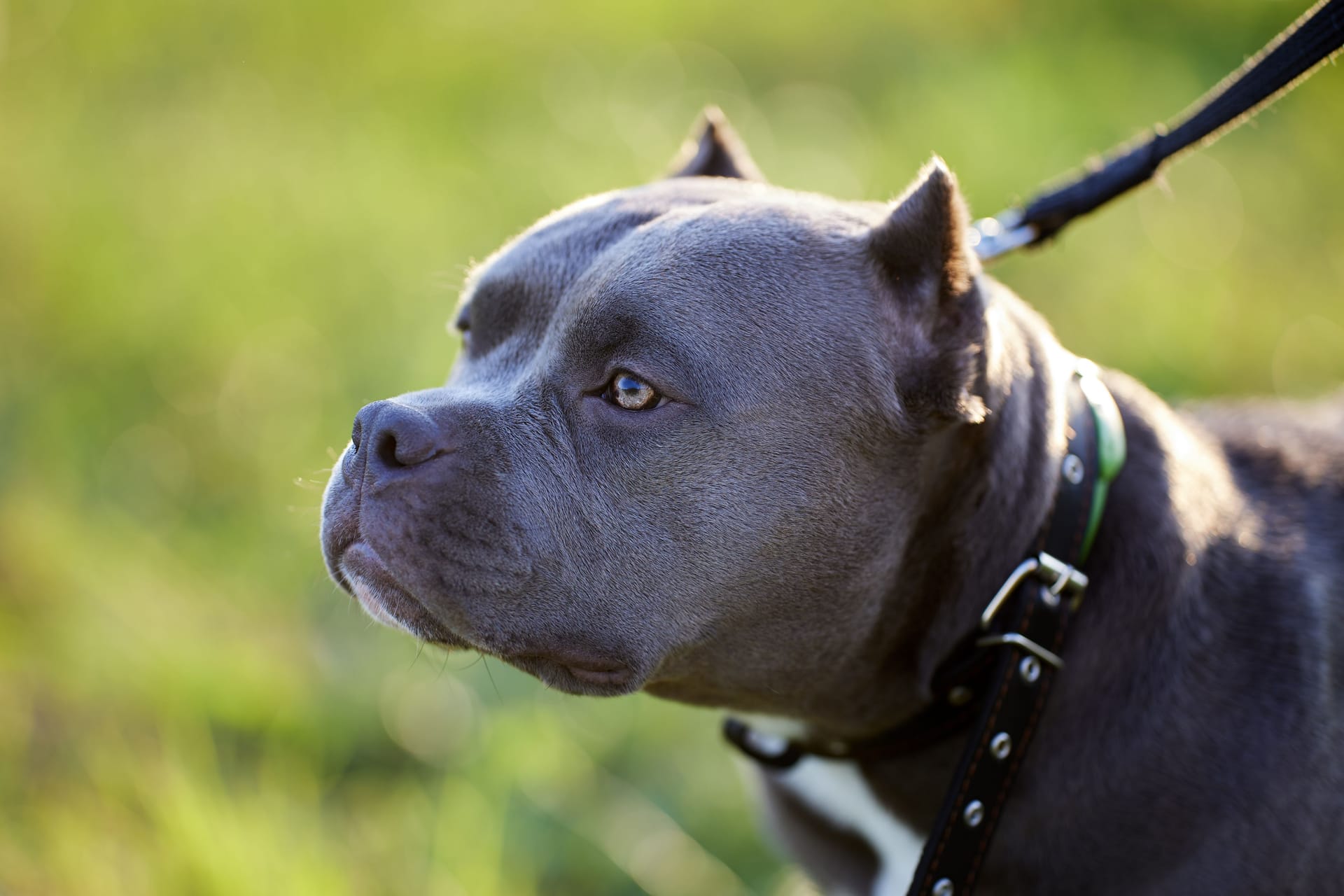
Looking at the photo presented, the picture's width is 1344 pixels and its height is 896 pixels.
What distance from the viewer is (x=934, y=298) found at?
2.45 metres

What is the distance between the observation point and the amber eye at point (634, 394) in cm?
241

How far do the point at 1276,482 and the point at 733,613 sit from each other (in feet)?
4.94

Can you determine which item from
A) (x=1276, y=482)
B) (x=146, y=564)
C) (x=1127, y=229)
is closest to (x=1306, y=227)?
(x=1127, y=229)

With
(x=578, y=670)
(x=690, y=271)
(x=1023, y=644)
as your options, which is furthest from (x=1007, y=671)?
(x=690, y=271)

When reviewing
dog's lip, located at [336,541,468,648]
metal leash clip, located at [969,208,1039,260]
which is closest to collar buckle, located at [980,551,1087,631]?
metal leash clip, located at [969,208,1039,260]

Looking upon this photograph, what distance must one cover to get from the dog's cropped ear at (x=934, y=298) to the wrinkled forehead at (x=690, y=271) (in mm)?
91

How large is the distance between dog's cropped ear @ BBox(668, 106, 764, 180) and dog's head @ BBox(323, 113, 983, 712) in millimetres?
876

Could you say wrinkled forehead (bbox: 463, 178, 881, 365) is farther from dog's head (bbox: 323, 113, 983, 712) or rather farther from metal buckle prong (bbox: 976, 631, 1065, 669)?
metal buckle prong (bbox: 976, 631, 1065, 669)

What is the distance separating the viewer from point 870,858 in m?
2.86

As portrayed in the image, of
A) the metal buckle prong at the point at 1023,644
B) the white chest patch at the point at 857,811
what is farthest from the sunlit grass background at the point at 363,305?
the metal buckle prong at the point at 1023,644

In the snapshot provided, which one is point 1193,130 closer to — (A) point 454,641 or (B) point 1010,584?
(B) point 1010,584

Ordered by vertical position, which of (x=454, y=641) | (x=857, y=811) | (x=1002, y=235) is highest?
(x=1002, y=235)

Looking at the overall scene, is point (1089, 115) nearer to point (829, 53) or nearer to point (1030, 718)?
point (829, 53)

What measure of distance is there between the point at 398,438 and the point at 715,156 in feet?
4.78
